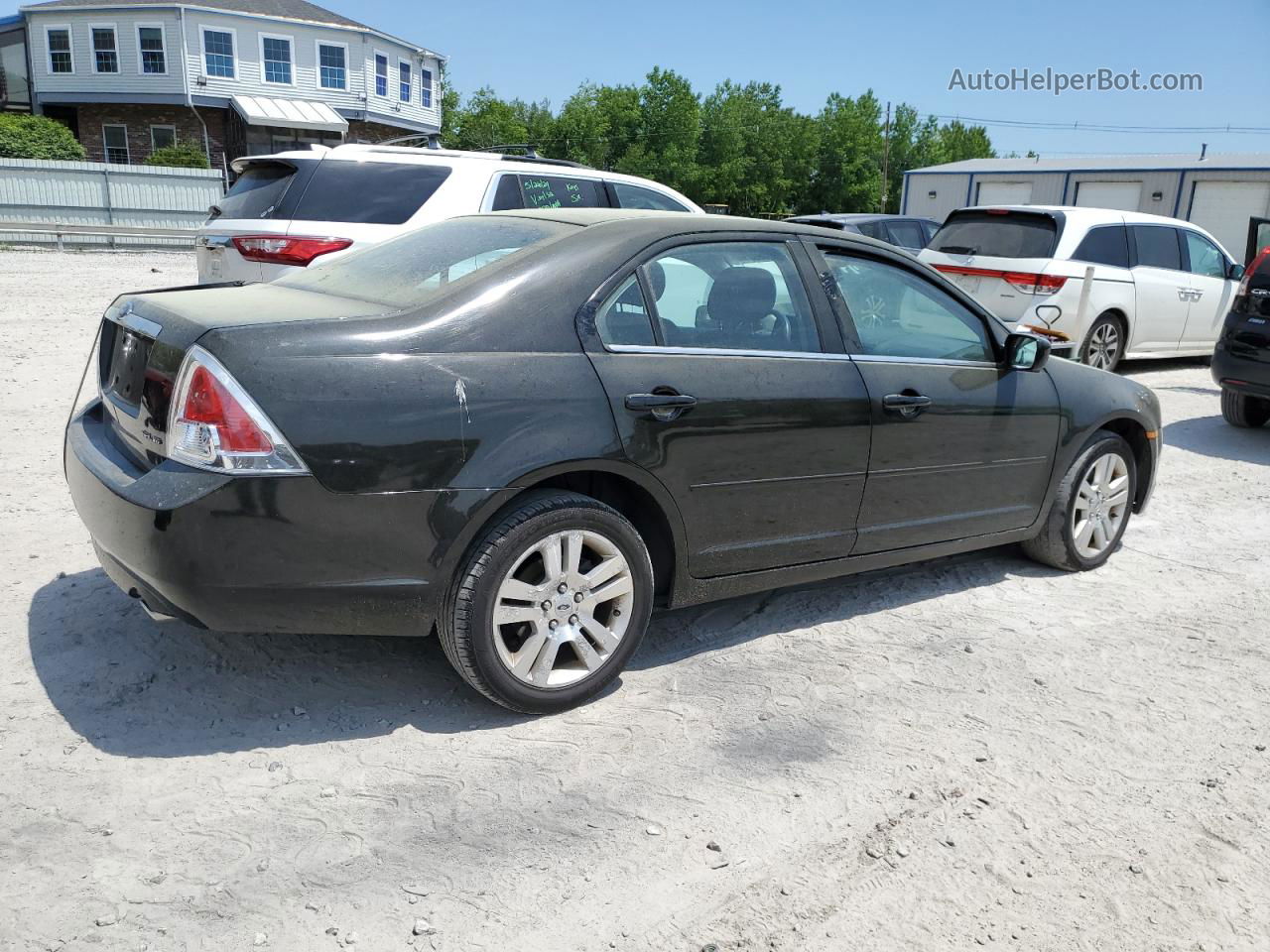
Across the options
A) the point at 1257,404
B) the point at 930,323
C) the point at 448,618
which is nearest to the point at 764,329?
the point at 930,323

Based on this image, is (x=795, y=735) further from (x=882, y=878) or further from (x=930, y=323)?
(x=930, y=323)

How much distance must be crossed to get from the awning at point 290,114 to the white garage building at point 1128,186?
73.5 feet

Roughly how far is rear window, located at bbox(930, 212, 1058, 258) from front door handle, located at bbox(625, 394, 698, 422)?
822 cm

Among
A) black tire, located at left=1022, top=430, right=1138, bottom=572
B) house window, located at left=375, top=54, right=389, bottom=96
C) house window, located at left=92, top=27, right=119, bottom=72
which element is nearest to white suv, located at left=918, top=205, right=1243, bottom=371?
black tire, located at left=1022, top=430, right=1138, bottom=572

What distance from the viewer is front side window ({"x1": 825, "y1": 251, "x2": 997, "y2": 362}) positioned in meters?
4.42

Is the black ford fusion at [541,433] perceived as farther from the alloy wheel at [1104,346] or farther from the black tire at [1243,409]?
the alloy wheel at [1104,346]

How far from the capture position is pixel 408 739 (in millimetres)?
3477

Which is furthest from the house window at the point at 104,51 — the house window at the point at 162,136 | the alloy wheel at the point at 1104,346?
the alloy wheel at the point at 1104,346

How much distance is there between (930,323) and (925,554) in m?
1.00

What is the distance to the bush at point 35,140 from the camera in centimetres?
3080

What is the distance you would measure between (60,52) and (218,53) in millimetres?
5472

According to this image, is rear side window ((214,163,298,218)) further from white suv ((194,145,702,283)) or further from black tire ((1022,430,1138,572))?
black tire ((1022,430,1138,572))

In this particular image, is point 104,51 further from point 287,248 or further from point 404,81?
point 287,248

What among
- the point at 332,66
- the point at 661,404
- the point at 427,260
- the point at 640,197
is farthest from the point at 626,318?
the point at 332,66
